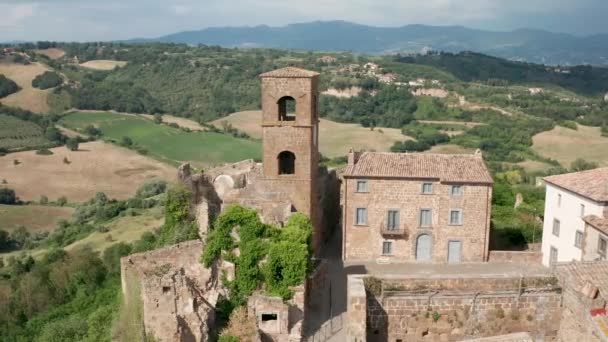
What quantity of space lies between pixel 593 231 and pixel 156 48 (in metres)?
148

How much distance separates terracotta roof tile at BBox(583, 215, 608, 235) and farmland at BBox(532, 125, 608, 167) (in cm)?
5268

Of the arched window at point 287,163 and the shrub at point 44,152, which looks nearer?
the arched window at point 287,163

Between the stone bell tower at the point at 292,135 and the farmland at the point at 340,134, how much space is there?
52022 millimetres

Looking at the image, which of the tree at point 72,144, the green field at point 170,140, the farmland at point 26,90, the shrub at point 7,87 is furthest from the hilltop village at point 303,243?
the shrub at point 7,87

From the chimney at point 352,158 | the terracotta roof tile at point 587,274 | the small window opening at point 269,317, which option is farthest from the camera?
the chimney at point 352,158

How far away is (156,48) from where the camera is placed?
15600 centimetres

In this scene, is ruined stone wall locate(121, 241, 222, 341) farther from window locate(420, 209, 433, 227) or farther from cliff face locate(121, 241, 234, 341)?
window locate(420, 209, 433, 227)

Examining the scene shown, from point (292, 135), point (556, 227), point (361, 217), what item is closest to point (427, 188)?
point (361, 217)

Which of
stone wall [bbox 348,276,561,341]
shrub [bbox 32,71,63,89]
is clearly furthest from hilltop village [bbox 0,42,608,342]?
shrub [bbox 32,71,63,89]

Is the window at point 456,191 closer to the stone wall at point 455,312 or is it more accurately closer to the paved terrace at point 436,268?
the paved terrace at point 436,268

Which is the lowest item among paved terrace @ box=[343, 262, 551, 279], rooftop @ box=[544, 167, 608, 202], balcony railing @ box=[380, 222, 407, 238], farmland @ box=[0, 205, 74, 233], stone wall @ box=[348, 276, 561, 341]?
farmland @ box=[0, 205, 74, 233]

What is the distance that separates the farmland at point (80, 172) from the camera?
66688 mm

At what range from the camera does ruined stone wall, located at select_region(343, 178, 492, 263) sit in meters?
26.4

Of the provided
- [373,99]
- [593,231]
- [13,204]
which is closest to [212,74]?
[373,99]
